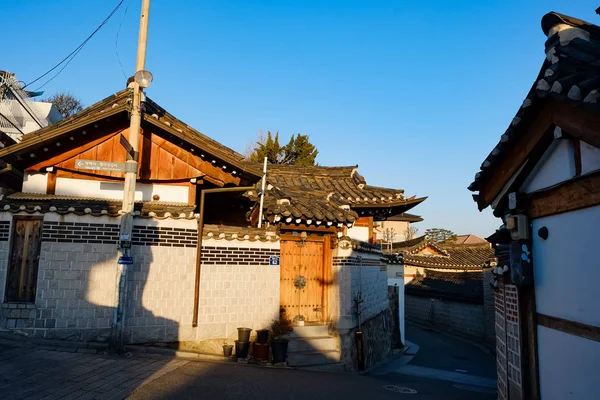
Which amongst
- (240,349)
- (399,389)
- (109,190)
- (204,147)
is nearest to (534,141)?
(399,389)

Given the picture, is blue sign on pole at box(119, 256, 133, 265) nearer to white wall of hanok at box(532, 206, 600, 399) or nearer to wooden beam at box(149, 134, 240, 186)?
wooden beam at box(149, 134, 240, 186)

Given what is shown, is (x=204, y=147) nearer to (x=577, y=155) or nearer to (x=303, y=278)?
(x=303, y=278)

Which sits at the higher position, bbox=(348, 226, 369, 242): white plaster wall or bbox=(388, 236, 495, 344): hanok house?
bbox=(348, 226, 369, 242): white plaster wall

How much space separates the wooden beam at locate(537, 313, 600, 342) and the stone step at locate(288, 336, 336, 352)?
6148mm

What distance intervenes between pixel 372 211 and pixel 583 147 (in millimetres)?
12684

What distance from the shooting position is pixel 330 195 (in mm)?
12852

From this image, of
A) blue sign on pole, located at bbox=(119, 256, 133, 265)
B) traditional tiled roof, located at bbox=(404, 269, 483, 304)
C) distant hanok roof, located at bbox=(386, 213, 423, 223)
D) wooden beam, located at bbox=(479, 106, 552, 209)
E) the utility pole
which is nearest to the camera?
wooden beam, located at bbox=(479, 106, 552, 209)

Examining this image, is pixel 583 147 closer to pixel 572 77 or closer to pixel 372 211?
pixel 572 77

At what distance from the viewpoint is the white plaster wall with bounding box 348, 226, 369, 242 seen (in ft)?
55.7

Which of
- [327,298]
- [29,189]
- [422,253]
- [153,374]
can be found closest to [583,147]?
[153,374]

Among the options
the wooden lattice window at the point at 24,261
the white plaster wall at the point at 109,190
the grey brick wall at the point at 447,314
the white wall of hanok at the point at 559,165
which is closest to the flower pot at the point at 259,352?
the white plaster wall at the point at 109,190

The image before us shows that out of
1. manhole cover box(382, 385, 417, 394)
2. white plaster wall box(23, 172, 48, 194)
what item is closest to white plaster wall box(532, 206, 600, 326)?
manhole cover box(382, 385, 417, 394)

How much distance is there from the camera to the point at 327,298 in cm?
1141

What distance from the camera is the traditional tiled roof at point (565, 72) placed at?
11.0 ft
